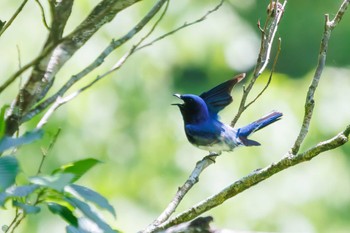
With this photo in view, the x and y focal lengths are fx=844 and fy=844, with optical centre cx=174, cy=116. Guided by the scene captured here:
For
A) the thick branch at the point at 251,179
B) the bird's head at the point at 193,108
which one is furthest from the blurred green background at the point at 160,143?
the thick branch at the point at 251,179

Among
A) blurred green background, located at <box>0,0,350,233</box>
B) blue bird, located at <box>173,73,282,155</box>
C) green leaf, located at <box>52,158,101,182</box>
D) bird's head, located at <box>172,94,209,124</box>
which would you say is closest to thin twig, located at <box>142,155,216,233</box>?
green leaf, located at <box>52,158,101,182</box>

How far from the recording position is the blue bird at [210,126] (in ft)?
8.71

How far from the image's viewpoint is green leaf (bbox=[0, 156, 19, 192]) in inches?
37.5

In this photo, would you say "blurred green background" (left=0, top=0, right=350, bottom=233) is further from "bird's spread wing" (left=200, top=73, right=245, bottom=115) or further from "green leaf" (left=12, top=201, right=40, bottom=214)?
"green leaf" (left=12, top=201, right=40, bottom=214)

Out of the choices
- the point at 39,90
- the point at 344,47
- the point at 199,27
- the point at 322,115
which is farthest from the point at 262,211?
the point at 39,90

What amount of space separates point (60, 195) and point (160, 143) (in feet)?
10.3

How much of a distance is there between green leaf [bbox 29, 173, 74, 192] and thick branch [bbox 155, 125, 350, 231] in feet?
1.56

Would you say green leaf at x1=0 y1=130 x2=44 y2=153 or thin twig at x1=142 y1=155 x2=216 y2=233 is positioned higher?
thin twig at x1=142 y1=155 x2=216 y2=233

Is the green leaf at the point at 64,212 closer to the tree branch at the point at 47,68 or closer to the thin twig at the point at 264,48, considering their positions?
the tree branch at the point at 47,68

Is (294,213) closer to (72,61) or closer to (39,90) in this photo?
(72,61)

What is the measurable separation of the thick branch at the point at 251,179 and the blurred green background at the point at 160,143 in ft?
6.93

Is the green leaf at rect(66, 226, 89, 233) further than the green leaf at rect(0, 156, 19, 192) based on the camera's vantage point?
Yes

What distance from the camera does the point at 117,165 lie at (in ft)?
13.7

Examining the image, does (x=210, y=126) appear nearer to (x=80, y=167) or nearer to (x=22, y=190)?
(x=80, y=167)
